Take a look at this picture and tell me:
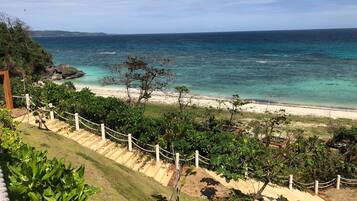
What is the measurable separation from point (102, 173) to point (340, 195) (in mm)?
10395

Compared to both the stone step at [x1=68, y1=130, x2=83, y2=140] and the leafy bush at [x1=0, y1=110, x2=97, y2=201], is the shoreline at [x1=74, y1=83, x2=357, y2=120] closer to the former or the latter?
the stone step at [x1=68, y1=130, x2=83, y2=140]

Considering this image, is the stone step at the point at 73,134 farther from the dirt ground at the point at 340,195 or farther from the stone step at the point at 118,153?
the dirt ground at the point at 340,195

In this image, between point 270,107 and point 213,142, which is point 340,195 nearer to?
point 213,142

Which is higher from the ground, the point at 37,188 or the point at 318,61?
the point at 37,188

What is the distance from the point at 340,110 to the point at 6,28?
37.6 meters

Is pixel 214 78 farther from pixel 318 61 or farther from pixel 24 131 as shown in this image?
pixel 24 131

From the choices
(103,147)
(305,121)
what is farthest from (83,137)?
(305,121)

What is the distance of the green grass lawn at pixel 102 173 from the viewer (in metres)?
11.4

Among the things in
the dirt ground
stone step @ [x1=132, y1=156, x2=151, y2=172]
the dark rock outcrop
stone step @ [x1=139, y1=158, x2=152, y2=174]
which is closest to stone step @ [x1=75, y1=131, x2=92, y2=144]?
stone step @ [x1=132, y1=156, x2=151, y2=172]

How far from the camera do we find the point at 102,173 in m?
12.4

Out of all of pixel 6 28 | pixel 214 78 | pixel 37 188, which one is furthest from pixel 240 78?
pixel 37 188

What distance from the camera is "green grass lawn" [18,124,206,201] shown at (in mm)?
11391

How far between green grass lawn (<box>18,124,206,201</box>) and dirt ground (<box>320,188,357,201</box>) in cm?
659

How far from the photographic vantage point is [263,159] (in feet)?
45.6
